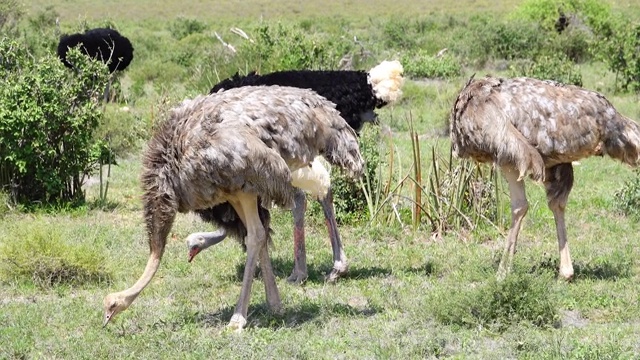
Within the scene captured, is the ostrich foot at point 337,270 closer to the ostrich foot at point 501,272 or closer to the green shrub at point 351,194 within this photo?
the ostrich foot at point 501,272

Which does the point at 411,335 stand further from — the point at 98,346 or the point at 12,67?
the point at 12,67

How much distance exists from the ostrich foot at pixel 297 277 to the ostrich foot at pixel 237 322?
1.30 metres

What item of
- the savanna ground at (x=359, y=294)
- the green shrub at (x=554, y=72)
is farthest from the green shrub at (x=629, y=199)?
the green shrub at (x=554, y=72)

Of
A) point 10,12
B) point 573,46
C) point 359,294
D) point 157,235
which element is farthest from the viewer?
point 573,46

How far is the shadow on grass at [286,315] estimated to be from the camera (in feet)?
20.2

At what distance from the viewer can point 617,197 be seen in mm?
9125

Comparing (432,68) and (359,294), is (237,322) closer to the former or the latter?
(359,294)

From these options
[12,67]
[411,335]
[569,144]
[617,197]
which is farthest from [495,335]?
[12,67]

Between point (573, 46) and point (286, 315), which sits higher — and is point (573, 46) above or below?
below

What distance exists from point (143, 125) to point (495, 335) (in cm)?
656

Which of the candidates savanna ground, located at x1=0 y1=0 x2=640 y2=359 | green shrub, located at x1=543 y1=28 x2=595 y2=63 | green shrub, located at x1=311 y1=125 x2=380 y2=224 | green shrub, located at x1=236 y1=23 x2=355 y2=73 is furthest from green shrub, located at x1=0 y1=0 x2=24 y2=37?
green shrub, located at x1=311 y1=125 x2=380 y2=224

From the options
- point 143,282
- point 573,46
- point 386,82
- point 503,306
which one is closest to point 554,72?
point 573,46

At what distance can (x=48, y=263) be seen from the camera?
23.2 ft

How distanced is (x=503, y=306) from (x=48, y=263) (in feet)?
10.3
